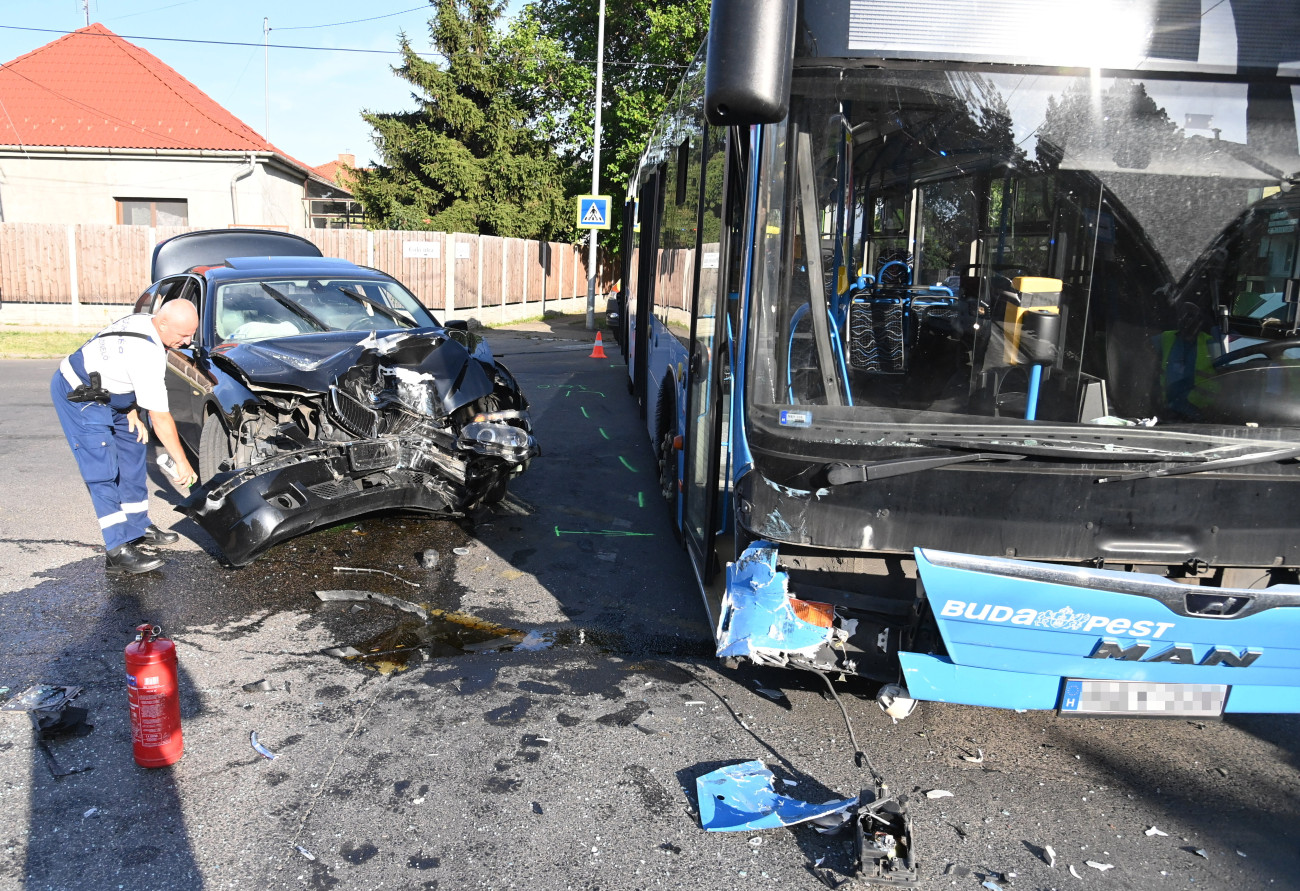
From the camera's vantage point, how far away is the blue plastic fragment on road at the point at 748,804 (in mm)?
3133

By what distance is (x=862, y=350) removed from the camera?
355 cm

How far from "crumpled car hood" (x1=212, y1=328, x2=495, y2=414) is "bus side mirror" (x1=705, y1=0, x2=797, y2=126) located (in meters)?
3.79

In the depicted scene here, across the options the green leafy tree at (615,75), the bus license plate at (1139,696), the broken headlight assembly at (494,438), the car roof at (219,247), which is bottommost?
the bus license plate at (1139,696)

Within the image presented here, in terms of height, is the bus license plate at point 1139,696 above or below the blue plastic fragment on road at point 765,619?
below

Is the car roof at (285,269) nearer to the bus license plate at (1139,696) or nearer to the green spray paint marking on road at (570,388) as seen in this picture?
the green spray paint marking on road at (570,388)

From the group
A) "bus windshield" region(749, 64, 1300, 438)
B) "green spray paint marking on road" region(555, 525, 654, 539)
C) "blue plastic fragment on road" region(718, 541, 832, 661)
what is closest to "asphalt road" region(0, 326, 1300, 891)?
"blue plastic fragment on road" region(718, 541, 832, 661)

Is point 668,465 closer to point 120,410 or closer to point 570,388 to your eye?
point 120,410

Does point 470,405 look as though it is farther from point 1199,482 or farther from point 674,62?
point 674,62

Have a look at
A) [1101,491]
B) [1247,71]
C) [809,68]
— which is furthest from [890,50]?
[1101,491]

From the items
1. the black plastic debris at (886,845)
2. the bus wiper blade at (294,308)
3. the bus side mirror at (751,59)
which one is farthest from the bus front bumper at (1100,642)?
the bus wiper blade at (294,308)

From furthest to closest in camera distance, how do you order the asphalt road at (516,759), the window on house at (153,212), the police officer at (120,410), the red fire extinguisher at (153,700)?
1. the window on house at (153,212)
2. the police officer at (120,410)
3. the red fire extinguisher at (153,700)
4. the asphalt road at (516,759)

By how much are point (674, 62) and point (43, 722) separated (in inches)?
1083

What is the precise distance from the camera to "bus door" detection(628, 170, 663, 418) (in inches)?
346

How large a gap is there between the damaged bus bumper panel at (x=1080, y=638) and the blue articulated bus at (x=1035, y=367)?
0.03 ft
